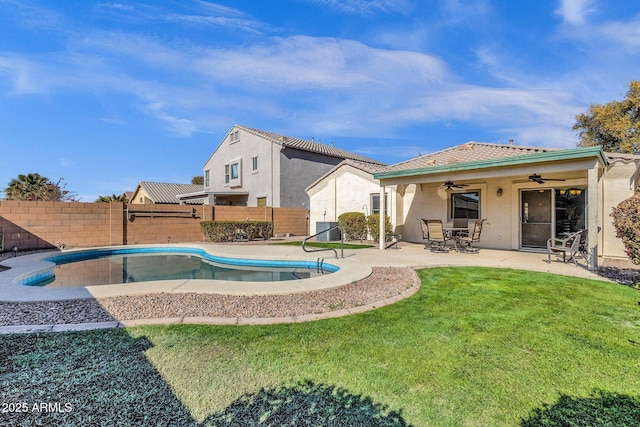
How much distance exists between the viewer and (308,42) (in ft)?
46.5

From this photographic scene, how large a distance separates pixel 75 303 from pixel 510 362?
6.42m

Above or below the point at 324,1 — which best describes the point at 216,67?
below

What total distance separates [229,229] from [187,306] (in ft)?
40.7

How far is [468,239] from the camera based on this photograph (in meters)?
11.1

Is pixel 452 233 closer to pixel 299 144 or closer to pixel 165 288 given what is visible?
pixel 165 288

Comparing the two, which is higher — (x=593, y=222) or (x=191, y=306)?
(x=593, y=222)

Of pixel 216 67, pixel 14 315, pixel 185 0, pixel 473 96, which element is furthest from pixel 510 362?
pixel 473 96

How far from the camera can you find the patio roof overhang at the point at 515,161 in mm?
7836

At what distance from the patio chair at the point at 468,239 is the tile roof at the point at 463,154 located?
2.81 metres

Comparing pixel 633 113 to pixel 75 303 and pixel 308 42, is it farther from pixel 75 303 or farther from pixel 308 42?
pixel 75 303

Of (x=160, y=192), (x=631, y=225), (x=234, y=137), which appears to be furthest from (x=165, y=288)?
(x=160, y=192)

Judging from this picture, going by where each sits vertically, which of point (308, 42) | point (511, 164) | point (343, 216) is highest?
point (308, 42)

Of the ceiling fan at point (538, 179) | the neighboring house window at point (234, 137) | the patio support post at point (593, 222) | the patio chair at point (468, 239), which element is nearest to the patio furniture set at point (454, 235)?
the patio chair at point (468, 239)

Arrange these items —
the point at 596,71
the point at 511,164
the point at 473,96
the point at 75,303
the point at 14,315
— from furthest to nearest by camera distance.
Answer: the point at 473,96
the point at 596,71
the point at 511,164
the point at 75,303
the point at 14,315
